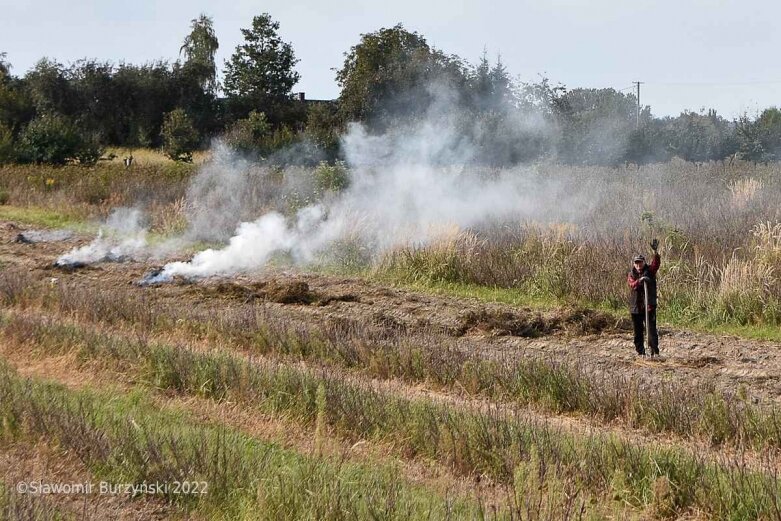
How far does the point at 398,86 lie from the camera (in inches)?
A: 1348

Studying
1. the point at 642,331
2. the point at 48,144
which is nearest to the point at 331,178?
the point at 642,331

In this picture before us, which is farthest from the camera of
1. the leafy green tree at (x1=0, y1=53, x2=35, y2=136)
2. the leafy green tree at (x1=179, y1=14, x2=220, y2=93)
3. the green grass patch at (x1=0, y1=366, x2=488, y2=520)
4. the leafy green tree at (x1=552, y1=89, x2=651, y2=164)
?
the leafy green tree at (x1=179, y1=14, x2=220, y2=93)

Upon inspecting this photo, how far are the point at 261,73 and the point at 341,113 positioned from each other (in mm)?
17294

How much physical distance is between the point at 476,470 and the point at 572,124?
29.6 metres

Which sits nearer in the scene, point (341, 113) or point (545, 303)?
point (545, 303)

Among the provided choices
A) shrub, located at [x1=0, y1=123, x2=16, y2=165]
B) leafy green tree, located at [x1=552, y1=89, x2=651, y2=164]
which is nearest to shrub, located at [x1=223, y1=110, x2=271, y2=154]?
shrub, located at [x1=0, y1=123, x2=16, y2=165]

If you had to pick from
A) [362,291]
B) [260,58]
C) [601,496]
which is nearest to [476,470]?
[601,496]

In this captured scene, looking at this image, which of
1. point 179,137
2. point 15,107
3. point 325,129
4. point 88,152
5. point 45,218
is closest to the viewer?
point 45,218

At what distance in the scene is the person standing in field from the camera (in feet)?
39.6

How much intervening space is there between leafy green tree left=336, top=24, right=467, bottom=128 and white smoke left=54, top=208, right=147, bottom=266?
935cm

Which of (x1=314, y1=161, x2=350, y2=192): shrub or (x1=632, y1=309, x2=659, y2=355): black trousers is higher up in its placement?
(x1=314, y1=161, x2=350, y2=192): shrub

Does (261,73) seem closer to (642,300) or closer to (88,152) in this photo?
(88,152)

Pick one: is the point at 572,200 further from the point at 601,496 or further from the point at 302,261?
the point at 601,496

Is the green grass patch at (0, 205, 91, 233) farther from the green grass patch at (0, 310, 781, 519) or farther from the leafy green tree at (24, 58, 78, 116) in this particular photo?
the leafy green tree at (24, 58, 78, 116)
